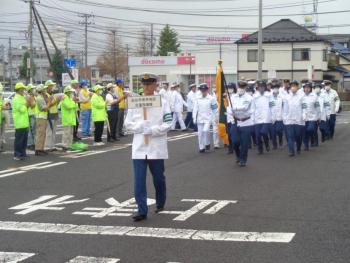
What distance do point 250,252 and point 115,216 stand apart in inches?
103

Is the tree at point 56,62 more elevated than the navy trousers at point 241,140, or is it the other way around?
the tree at point 56,62

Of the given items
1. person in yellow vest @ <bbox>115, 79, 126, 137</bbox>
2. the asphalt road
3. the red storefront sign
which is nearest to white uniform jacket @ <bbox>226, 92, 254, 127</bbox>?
the asphalt road

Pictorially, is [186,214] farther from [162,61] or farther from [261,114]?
[162,61]

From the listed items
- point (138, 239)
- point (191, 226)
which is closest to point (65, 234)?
point (138, 239)

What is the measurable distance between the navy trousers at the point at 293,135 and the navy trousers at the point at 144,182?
7.97 m

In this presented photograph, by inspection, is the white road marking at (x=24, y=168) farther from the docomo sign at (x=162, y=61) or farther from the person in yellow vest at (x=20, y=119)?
the docomo sign at (x=162, y=61)

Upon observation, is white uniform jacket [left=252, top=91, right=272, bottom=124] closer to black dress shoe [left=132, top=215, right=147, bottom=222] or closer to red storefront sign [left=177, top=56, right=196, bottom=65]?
black dress shoe [left=132, top=215, right=147, bottom=222]

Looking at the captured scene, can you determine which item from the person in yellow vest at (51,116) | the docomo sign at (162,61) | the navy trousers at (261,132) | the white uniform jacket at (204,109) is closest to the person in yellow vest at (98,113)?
Result: the person in yellow vest at (51,116)

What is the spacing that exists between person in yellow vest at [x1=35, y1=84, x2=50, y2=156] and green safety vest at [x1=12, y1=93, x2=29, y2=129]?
825mm

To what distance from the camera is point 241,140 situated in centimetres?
1402

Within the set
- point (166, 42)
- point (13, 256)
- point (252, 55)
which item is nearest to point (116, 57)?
point (166, 42)

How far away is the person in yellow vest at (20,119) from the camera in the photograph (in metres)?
15.7

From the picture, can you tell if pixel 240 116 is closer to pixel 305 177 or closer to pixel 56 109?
pixel 305 177

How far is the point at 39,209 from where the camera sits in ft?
30.1
